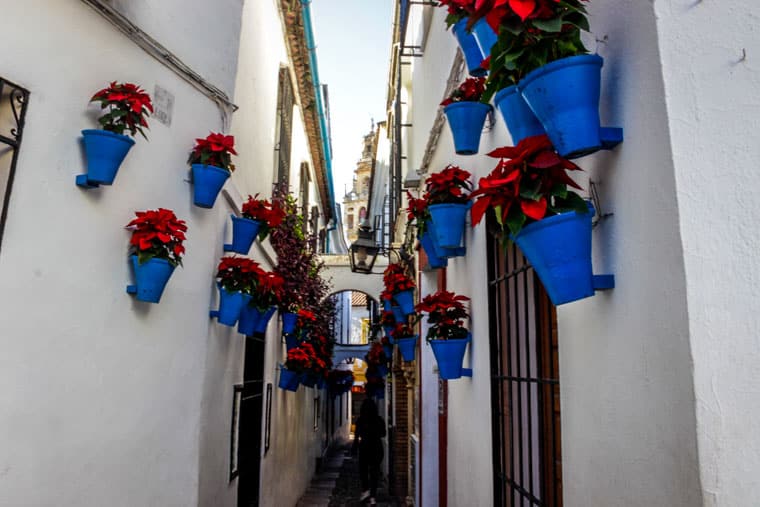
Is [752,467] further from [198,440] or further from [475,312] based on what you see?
[198,440]

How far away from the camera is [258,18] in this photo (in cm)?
631

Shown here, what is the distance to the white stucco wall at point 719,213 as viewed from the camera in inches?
52.1

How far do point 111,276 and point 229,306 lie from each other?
1207mm

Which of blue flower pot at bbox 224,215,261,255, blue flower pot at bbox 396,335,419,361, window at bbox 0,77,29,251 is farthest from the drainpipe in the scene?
window at bbox 0,77,29,251

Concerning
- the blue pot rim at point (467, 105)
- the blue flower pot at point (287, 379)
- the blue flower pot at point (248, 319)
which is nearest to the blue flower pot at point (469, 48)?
the blue pot rim at point (467, 105)

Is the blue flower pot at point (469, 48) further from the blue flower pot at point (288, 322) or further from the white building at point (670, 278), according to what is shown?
the blue flower pot at point (288, 322)

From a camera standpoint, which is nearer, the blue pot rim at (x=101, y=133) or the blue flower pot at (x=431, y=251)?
the blue pot rim at (x=101, y=133)

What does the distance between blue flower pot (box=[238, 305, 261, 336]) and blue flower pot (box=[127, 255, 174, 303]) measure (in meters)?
1.46

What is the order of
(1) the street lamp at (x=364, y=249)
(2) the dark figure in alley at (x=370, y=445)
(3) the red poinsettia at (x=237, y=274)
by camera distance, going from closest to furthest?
(3) the red poinsettia at (x=237, y=274) < (1) the street lamp at (x=364, y=249) < (2) the dark figure in alley at (x=370, y=445)

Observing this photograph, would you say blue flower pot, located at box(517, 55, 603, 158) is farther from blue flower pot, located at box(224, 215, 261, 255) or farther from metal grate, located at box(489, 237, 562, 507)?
blue flower pot, located at box(224, 215, 261, 255)

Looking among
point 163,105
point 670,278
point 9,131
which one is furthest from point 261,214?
point 670,278

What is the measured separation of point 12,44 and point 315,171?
11.1 metres

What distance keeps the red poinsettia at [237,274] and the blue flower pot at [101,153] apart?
159cm

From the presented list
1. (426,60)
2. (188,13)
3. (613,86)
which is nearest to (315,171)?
(426,60)
